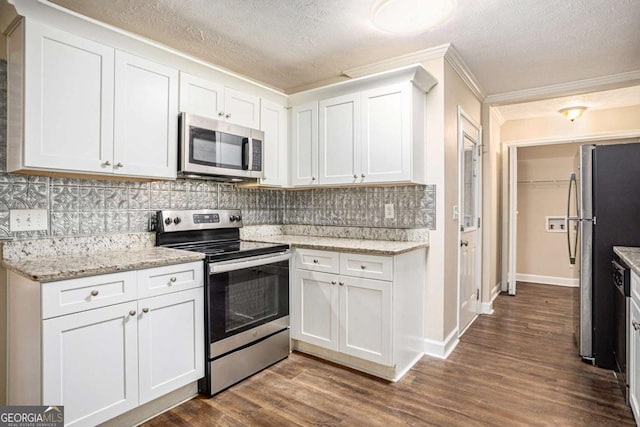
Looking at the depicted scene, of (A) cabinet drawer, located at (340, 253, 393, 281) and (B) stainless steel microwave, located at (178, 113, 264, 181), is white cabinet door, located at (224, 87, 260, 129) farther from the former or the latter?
(A) cabinet drawer, located at (340, 253, 393, 281)

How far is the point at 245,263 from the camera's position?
7.77 feet

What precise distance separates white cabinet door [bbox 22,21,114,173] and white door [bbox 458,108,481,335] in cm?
272

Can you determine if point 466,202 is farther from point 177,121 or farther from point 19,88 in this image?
point 19,88

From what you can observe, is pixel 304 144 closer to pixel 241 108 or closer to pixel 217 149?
pixel 241 108

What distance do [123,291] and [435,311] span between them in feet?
7.19

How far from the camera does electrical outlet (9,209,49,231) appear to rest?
6.19ft

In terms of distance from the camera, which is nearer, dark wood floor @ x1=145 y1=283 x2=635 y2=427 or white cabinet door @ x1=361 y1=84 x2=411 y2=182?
dark wood floor @ x1=145 y1=283 x2=635 y2=427

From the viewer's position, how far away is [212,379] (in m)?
2.19

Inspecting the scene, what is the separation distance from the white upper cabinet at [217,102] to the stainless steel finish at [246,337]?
5.04 ft

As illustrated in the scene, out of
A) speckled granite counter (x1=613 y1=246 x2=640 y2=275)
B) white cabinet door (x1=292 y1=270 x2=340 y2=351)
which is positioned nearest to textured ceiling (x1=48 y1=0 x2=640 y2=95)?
speckled granite counter (x1=613 y1=246 x2=640 y2=275)

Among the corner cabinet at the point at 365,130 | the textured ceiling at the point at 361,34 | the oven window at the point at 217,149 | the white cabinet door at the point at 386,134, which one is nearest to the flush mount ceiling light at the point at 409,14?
the textured ceiling at the point at 361,34

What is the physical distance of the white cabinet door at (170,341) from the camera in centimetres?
190

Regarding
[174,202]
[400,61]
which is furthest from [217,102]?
[400,61]

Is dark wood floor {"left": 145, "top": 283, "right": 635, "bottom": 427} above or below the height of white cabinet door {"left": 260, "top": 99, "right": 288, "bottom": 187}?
below
